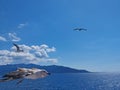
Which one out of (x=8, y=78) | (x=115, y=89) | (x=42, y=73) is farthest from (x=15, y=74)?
(x=115, y=89)

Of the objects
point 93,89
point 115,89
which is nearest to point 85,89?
point 93,89

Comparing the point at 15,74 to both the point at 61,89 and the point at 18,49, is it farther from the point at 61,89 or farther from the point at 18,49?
the point at 61,89

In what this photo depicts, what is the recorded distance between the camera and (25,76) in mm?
6555

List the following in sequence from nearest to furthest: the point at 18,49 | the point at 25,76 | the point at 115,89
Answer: the point at 25,76 → the point at 18,49 → the point at 115,89

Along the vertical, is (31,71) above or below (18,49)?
below

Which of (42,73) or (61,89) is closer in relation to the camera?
(42,73)

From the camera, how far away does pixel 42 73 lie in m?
6.92

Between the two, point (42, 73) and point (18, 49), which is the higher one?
point (18, 49)

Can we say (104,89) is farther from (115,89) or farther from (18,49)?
(18,49)

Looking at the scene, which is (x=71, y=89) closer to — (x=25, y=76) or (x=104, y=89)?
(x=104, y=89)

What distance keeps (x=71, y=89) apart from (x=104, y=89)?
69.4ft

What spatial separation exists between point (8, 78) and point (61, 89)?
569 ft

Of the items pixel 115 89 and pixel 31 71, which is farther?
pixel 115 89

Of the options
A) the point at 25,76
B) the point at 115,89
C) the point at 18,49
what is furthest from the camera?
the point at 115,89
